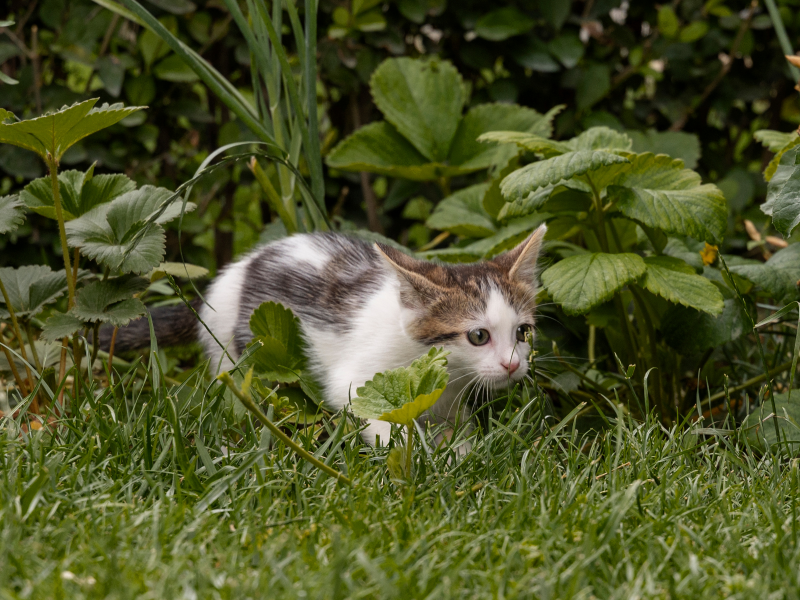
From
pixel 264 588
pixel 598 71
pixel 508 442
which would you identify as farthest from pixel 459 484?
pixel 598 71

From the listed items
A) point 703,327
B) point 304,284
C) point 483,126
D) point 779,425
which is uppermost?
point 483,126

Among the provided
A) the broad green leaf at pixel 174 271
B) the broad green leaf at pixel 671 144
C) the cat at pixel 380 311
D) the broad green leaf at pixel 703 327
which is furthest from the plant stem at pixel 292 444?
the broad green leaf at pixel 671 144

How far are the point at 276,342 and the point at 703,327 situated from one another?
4.38ft

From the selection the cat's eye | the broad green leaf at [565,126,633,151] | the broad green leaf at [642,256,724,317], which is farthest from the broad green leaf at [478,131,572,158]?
the cat's eye

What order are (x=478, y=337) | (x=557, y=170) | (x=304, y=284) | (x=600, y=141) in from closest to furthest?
(x=557, y=170) → (x=478, y=337) → (x=600, y=141) → (x=304, y=284)

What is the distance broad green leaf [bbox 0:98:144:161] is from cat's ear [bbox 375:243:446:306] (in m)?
0.84

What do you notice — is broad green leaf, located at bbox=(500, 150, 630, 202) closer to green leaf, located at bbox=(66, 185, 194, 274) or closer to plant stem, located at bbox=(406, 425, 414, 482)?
plant stem, located at bbox=(406, 425, 414, 482)

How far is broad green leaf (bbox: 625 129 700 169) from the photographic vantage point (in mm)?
3766

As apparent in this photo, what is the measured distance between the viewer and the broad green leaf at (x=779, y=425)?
7.25 ft

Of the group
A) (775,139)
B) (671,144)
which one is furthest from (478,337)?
(671,144)

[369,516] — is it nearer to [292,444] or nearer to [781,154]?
[292,444]

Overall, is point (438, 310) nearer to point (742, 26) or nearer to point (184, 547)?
point (184, 547)

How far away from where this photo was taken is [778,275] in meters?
2.45

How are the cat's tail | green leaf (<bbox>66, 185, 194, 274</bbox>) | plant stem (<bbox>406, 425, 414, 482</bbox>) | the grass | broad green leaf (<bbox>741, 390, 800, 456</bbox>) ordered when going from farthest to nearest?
the cat's tail < green leaf (<bbox>66, 185, 194, 274</bbox>) < broad green leaf (<bbox>741, 390, 800, 456</bbox>) < plant stem (<bbox>406, 425, 414, 482</bbox>) < the grass
